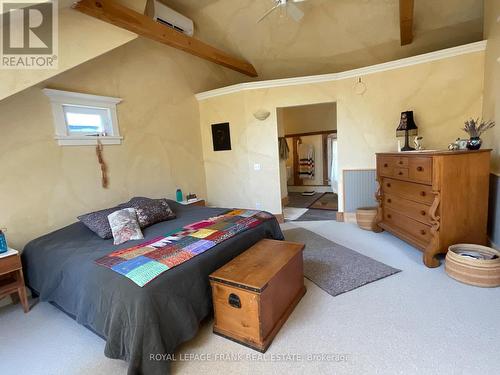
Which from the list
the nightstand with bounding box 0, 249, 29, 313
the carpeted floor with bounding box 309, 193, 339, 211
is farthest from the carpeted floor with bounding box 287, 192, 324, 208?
the nightstand with bounding box 0, 249, 29, 313

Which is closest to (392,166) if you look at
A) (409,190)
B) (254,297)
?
(409,190)

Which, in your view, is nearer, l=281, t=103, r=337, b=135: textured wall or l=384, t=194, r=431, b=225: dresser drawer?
l=384, t=194, r=431, b=225: dresser drawer

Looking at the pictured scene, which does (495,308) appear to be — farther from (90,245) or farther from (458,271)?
(90,245)

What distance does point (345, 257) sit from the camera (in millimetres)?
3117

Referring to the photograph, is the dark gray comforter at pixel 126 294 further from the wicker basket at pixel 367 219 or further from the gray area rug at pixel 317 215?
the gray area rug at pixel 317 215

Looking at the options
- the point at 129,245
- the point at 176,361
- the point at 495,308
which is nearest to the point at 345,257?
the point at 495,308

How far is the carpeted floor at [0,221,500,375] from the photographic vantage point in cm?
164

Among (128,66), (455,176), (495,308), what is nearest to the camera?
(495,308)

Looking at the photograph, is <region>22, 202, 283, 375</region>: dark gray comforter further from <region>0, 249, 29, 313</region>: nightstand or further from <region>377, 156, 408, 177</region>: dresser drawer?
<region>377, 156, 408, 177</region>: dresser drawer

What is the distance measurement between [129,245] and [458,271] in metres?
3.05

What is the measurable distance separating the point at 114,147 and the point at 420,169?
3.73 m

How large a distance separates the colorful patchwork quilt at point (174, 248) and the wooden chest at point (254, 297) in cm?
32

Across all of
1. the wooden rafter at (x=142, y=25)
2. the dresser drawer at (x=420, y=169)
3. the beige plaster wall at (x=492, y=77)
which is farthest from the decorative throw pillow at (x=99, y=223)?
the beige plaster wall at (x=492, y=77)

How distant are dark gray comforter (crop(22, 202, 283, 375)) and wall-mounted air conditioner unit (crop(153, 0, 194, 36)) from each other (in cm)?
299
